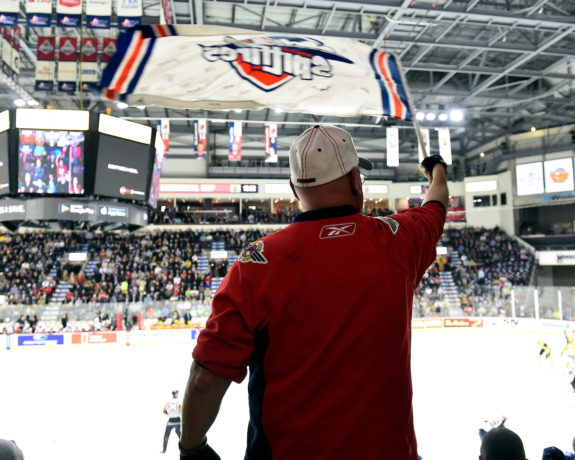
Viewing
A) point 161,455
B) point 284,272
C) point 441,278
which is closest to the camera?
point 284,272

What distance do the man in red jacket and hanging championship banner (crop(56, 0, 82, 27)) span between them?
11168mm

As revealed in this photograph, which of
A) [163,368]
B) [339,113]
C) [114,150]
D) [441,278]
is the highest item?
[114,150]

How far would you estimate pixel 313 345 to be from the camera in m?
1.22

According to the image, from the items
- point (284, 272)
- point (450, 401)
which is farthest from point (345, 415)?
point (450, 401)

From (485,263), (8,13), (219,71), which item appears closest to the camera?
(219,71)

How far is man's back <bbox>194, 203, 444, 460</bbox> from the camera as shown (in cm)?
118

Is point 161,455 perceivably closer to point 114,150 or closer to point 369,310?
point 114,150

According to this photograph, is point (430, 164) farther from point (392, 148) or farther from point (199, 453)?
point (392, 148)

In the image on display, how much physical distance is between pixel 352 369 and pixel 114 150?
9753mm

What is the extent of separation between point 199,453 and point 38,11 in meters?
12.3

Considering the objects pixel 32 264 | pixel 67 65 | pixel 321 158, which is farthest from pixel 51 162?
pixel 32 264

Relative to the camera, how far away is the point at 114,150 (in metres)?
9.86

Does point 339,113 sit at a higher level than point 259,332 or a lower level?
higher

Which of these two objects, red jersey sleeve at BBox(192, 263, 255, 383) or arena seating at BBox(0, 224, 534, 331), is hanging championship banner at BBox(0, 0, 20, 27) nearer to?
arena seating at BBox(0, 224, 534, 331)
